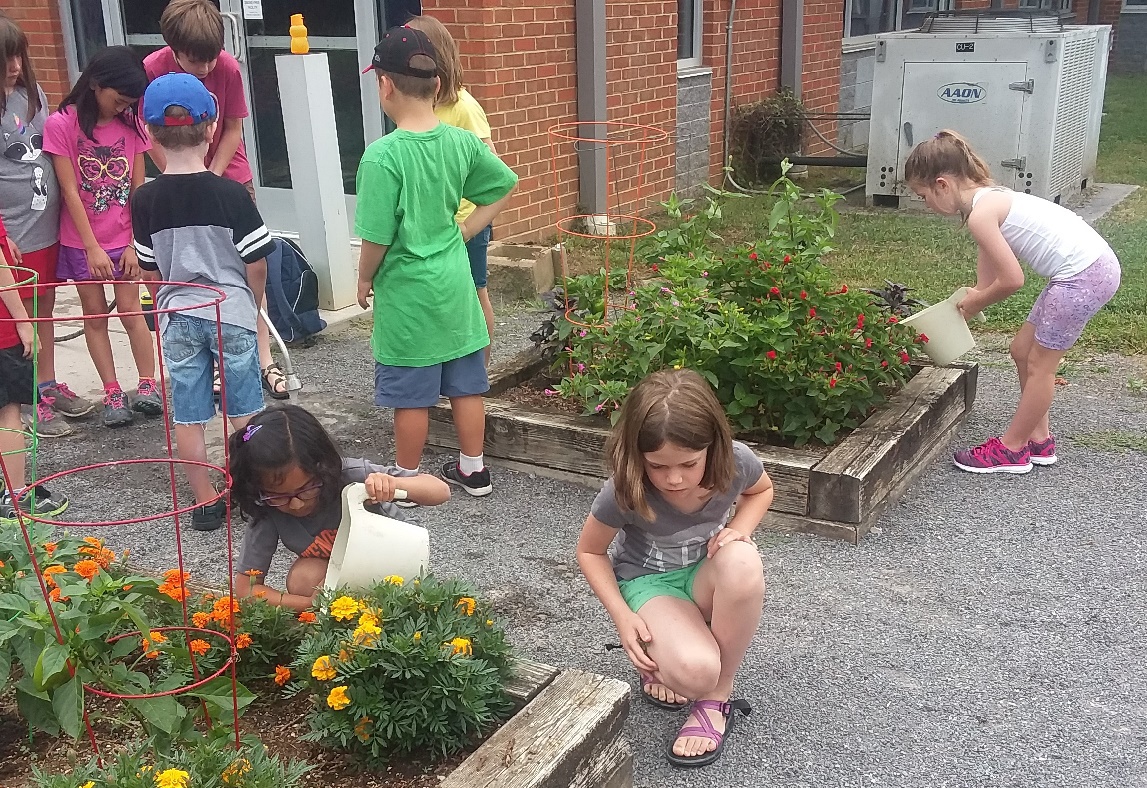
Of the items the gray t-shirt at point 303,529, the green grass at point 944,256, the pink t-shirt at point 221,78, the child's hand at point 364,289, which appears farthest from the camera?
the green grass at point 944,256

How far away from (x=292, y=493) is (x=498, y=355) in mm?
2960

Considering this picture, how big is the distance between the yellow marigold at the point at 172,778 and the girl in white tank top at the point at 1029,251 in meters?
3.11

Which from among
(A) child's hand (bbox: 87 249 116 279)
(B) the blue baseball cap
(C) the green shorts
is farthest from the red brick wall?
(C) the green shorts

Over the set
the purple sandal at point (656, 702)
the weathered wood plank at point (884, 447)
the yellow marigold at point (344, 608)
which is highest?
the yellow marigold at point (344, 608)

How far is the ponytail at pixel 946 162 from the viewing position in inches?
153

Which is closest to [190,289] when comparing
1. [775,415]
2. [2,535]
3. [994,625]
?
[2,535]

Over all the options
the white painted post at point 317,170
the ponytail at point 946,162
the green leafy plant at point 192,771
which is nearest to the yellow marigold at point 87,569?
the green leafy plant at point 192,771

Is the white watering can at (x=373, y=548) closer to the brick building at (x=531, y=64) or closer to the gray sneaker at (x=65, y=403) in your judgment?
the gray sneaker at (x=65, y=403)

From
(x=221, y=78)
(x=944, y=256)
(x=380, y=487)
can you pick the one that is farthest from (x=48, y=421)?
(x=944, y=256)

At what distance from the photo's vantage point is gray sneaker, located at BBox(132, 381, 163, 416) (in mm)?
4742

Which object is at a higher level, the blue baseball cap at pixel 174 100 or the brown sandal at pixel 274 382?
the blue baseball cap at pixel 174 100

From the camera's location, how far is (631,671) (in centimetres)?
292

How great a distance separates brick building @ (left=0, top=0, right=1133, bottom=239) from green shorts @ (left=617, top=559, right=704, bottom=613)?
406 cm

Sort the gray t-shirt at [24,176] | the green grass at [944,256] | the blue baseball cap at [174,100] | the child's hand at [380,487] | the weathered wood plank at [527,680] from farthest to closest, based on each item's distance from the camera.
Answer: the green grass at [944,256], the gray t-shirt at [24,176], the blue baseball cap at [174,100], the child's hand at [380,487], the weathered wood plank at [527,680]
